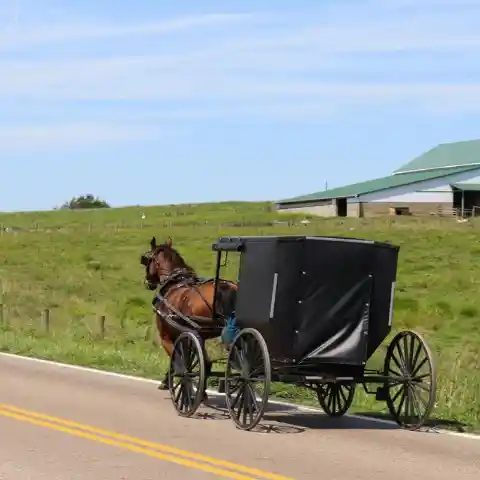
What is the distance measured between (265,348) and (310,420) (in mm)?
1757

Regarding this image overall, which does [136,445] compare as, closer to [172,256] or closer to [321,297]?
[321,297]

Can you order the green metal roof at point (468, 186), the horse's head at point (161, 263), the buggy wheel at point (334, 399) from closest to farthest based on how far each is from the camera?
the buggy wheel at point (334, 399) < the horse's head at point (161, 263) < the green metal roof at point (468, 186)

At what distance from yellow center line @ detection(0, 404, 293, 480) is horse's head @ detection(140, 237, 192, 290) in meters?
3.47

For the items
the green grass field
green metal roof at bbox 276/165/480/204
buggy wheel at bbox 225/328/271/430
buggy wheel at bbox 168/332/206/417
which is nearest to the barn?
green metal roof at bbox 276/165/480/204

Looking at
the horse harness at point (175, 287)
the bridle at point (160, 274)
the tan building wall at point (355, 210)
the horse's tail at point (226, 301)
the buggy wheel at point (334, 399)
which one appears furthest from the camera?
the tan building wall at point (355, 210)

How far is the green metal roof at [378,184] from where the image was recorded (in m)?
91.2

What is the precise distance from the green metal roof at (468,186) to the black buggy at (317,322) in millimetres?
78389

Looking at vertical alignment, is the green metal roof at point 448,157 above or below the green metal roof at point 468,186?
above

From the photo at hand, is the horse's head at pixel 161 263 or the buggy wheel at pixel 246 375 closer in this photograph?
the buggy wheel at pixel 246 375

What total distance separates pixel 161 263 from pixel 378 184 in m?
81.1

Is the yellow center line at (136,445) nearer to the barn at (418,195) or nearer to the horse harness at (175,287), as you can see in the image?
the horse harness at (175,287)

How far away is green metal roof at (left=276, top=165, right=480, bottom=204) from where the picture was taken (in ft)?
299

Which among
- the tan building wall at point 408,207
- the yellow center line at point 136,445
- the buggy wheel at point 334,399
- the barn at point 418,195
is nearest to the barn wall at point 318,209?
the barn at point 418,195

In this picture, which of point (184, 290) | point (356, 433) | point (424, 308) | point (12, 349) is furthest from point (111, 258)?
point (356, 433)
